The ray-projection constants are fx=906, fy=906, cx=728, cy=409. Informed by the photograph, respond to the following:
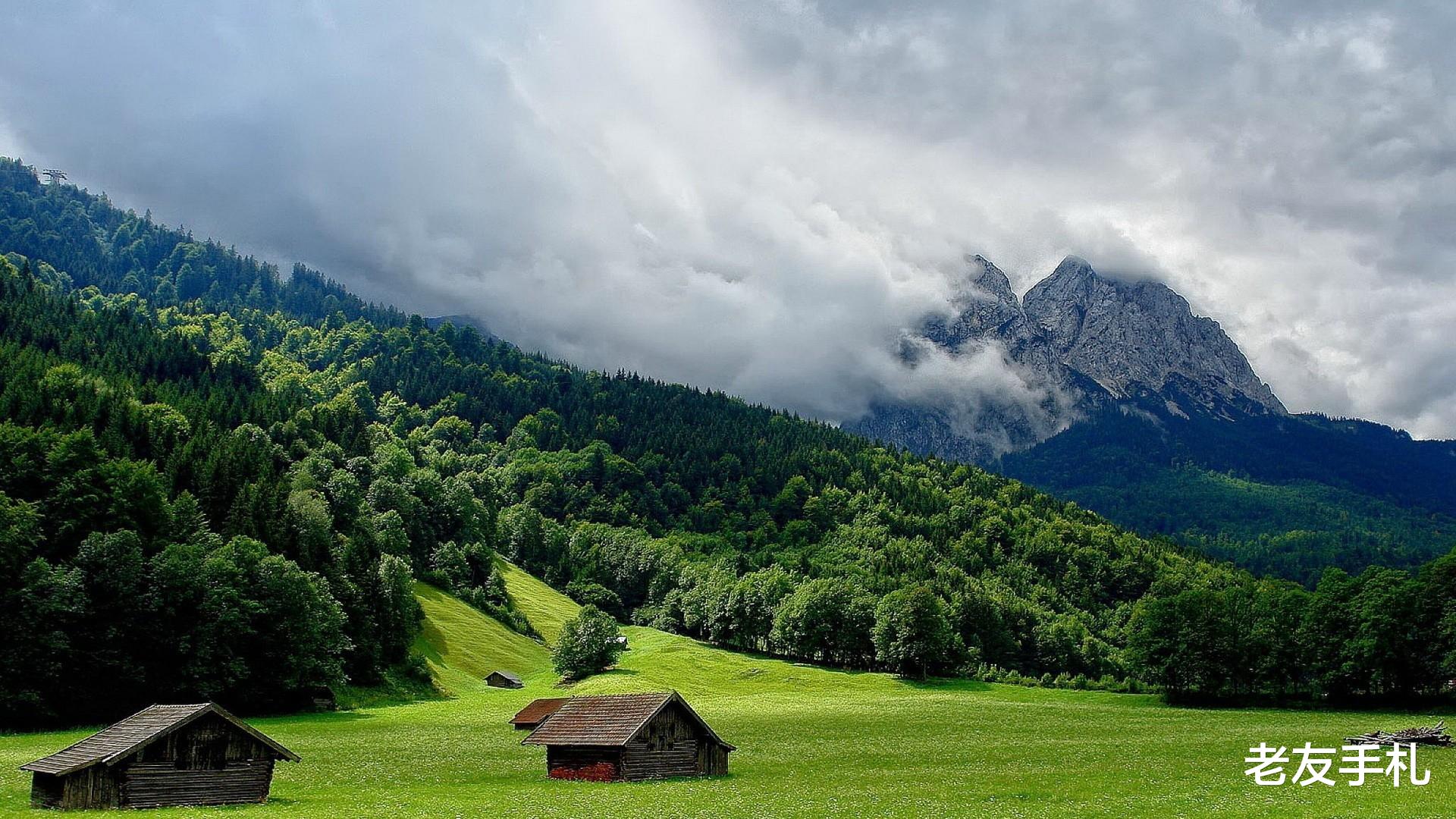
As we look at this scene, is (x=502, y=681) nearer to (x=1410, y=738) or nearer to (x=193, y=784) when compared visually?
(x=193, y=784)

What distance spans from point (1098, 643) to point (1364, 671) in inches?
3514

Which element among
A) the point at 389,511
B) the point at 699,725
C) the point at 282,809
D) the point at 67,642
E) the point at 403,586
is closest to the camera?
the point at 282,809

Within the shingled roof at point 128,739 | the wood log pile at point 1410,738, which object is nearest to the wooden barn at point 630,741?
the shingled roof at point 128,739

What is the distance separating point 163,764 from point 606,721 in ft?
73.0

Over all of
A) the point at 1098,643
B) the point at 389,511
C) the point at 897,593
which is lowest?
the point at 1098,643

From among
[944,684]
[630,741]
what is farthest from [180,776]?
[944,684]

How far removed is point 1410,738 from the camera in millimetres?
56406

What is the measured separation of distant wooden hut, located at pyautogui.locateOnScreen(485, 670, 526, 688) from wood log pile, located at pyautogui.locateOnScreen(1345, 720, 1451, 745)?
313ft

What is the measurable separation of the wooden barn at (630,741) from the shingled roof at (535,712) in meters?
23.0

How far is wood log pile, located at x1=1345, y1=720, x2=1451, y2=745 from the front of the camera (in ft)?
182

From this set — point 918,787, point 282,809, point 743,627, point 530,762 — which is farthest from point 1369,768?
point 743,627

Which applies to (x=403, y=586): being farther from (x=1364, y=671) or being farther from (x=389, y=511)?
(x=1364, y=671)

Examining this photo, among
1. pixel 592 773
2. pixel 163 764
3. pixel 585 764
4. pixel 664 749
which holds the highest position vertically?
pixel 163 764

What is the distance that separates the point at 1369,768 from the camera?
156ft
